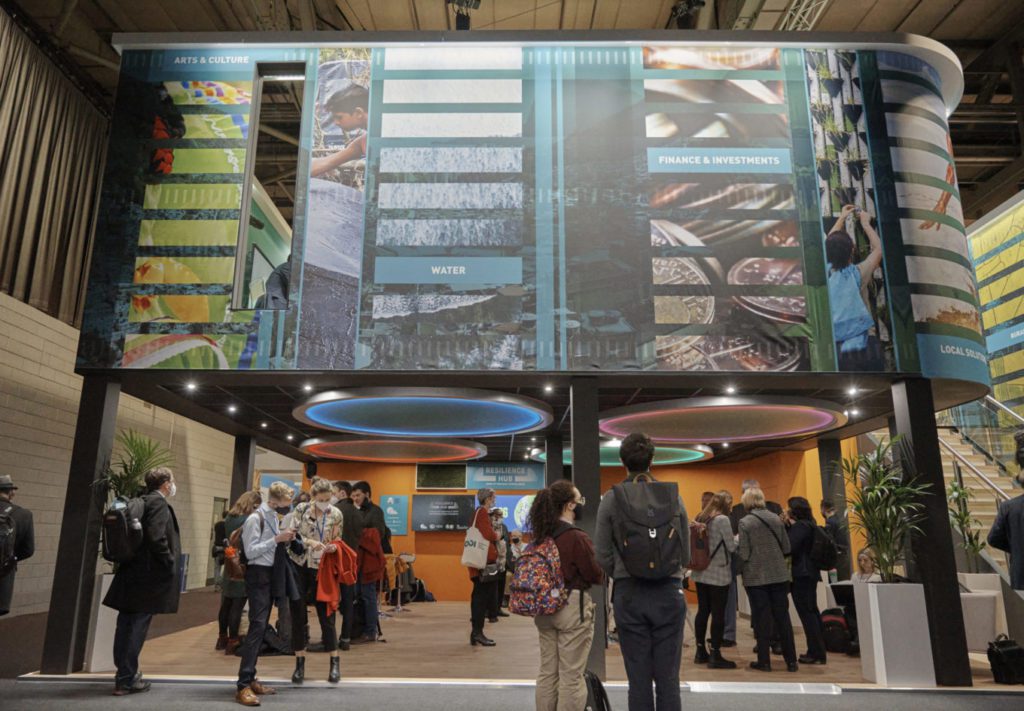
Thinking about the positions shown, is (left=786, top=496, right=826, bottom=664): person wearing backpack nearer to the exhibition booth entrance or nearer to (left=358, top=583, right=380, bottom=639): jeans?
the exhibition booth entrance

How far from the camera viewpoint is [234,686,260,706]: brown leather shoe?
4.84 metres

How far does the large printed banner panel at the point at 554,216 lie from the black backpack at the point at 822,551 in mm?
1811

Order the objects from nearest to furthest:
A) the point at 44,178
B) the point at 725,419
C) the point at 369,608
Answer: the point at 369,608 → the point at 725,419 → the point at 44,178

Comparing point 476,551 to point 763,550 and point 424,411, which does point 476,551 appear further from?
point 763,550

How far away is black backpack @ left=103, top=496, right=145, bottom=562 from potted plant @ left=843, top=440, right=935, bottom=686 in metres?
5.75

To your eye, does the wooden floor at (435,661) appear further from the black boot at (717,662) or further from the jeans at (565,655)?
the jeans at (565,655)

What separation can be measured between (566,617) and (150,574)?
322 cm

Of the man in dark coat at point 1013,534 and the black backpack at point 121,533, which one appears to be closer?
the man in dark coat at point 1013,534

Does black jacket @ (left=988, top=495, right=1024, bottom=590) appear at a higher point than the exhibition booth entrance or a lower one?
lower

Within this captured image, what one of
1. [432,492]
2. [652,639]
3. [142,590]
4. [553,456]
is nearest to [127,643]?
[142,590]

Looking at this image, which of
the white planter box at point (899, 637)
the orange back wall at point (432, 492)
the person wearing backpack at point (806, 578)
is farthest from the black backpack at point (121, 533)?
the orange back wall at point (432, 492)

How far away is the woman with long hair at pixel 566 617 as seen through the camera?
12.6ft

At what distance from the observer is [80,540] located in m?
5.95

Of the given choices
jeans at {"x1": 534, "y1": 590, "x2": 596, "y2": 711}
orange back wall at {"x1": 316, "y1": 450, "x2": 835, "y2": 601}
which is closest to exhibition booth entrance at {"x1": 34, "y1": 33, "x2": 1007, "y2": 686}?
jeans at {"x1": 534, "y1": 590, "x2": 596, "y2": 711}
